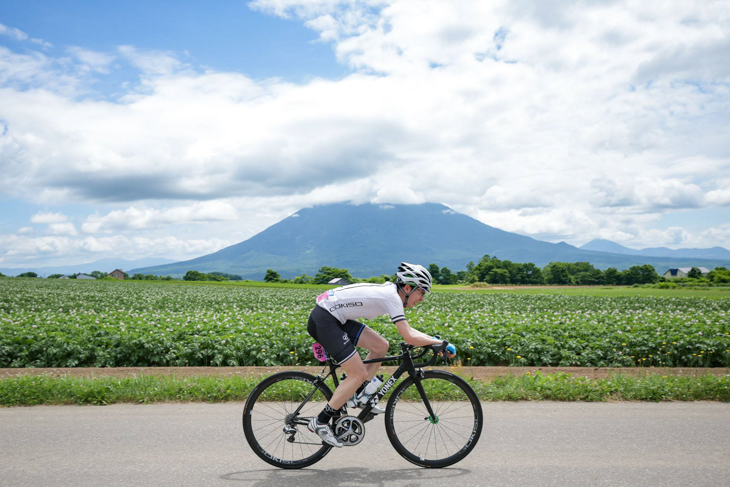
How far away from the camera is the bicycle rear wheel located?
193 inches

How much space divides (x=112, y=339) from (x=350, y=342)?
848 centimetres

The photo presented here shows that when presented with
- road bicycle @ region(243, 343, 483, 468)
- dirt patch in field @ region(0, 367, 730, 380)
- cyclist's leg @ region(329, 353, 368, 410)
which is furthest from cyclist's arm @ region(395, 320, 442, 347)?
dirt patch in field @ region(0, 367, 730, 380)

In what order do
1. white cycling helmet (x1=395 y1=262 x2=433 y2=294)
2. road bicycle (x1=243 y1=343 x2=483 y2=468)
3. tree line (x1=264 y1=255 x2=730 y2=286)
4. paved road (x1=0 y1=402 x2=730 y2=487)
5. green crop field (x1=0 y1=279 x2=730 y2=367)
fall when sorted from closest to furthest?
paved road (x1=0 y1=402 x2=730 y2=487), white cycling helmet (x1=395 y1=262 x2=433 y2=294), road bicycle (x1=243 y1=343 x2=483 y2=468), green crop field (x1=0 y1=279 x2=730 y2=367), tree line (x1=264 y1=255 x2=730 y2=286)

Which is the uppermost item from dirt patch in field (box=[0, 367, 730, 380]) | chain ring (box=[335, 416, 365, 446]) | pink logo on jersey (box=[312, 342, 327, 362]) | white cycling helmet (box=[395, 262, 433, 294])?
white cycling helmet (box=[395, 262, 433, 294])

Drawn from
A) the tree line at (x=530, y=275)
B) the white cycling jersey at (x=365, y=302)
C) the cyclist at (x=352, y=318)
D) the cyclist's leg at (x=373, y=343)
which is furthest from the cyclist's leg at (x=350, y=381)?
the tree line at (x=530, y=275)

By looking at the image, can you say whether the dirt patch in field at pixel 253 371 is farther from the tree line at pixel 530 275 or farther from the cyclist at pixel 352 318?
the tree line at pixel 530 275

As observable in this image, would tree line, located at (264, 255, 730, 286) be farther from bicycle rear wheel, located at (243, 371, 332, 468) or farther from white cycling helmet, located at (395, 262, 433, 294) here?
white cycling helmet, located at (395, 262, 433, 294)

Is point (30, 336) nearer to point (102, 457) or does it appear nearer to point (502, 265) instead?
point (102, 457)

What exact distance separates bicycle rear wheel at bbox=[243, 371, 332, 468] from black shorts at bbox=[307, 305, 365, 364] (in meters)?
0.47

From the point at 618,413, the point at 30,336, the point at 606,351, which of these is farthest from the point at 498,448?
the point at 30,336

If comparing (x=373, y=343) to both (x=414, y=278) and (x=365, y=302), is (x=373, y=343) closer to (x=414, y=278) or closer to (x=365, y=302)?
(x=365, y=302)

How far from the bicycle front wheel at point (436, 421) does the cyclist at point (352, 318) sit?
30cm

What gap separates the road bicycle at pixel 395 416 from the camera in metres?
4.87

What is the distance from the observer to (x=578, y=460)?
4875 millimetres
